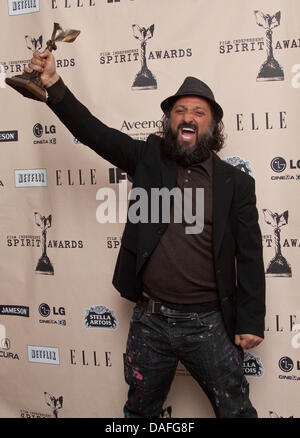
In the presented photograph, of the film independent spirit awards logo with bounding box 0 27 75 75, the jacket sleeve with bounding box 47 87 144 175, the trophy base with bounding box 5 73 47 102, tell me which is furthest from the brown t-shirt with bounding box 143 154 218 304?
the film independent spirit awards logo with bounding box 0 27 75 75

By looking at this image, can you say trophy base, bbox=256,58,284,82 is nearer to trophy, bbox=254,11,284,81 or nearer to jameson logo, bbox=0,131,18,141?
trophy, bbox=254,11,284,81

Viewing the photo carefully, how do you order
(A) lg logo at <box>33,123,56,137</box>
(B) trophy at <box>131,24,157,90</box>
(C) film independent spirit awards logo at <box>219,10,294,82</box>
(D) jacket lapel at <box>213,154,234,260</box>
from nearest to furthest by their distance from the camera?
(D) jacket lapel at <box>213,154,234,260</box> < (C) film independent spirit awards logo at <box>219,10,294,82</box> < (B) trophy at <box>131,24,157,90</box> < (A) lg logo at <box>33,123,56,137</box>

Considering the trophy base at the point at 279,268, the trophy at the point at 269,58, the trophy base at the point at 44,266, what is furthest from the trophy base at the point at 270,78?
the trophy base at the point at 44,266

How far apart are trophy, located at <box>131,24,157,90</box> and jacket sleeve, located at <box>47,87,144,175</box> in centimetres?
40

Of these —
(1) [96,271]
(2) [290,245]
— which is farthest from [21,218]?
(2) [290,245]

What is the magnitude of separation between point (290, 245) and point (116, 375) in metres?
0.97

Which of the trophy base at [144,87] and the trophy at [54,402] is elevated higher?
the trophy base at [144,87]

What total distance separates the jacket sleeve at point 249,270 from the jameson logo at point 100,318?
2.19 ft

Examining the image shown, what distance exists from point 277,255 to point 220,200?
501 millimetres

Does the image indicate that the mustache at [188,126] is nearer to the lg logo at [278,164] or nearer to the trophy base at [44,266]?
the lg logo at [278,164]

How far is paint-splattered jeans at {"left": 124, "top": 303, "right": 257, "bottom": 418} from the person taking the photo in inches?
51.2

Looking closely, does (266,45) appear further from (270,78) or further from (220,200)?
(220,200)

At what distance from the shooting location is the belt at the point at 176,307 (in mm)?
1303

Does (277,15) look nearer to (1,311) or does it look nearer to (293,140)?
(293,140)
